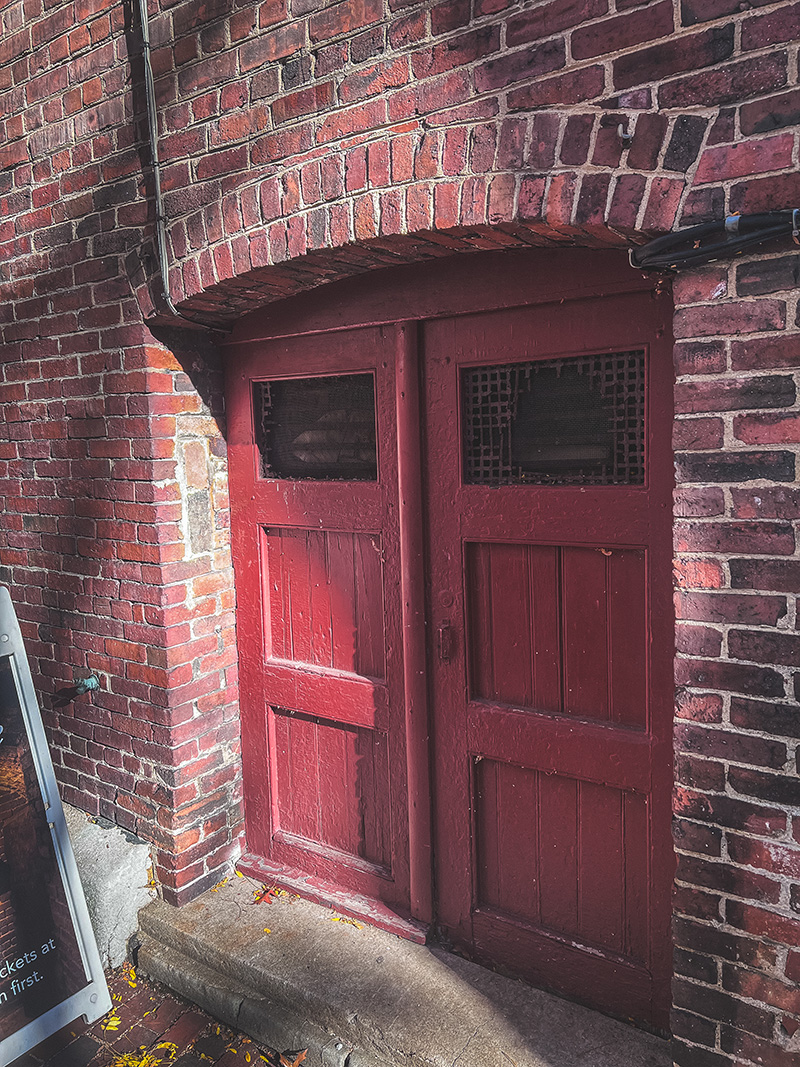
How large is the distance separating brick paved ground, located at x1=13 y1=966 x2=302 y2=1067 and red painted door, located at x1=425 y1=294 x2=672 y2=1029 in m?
0.84

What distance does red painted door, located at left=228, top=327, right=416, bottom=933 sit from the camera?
8.91 ft

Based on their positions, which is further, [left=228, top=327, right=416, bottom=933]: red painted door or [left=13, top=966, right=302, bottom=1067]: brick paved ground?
[left=228, top=327, right=416, bottom=933]: red painted door

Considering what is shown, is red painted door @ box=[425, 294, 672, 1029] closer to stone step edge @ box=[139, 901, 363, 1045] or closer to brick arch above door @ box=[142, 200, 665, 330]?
brick arch above door @ box=[142, 200, 665, 330]

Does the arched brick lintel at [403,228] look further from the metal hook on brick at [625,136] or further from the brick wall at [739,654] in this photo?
the brick wall at [739,654]

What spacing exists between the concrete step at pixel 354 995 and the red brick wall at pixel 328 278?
0.25 metres

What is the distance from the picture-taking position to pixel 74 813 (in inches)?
130

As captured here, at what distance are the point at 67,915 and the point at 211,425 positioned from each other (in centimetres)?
186

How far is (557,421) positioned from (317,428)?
993mm

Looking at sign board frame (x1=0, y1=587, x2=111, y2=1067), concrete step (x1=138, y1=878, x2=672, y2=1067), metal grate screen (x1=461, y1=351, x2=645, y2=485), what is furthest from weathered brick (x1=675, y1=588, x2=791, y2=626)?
sign board frame (x1=0, y1=587, x2=111, y2=1067)

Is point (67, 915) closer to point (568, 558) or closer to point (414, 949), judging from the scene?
point (414, 949)

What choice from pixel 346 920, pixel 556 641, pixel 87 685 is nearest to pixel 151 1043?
pixel 346 920

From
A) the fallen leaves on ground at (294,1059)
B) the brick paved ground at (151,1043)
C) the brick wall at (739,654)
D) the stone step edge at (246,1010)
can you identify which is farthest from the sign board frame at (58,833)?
the brick wall at (739,654)

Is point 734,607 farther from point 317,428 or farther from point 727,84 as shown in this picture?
point 317,428

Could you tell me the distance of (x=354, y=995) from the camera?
247 cm
